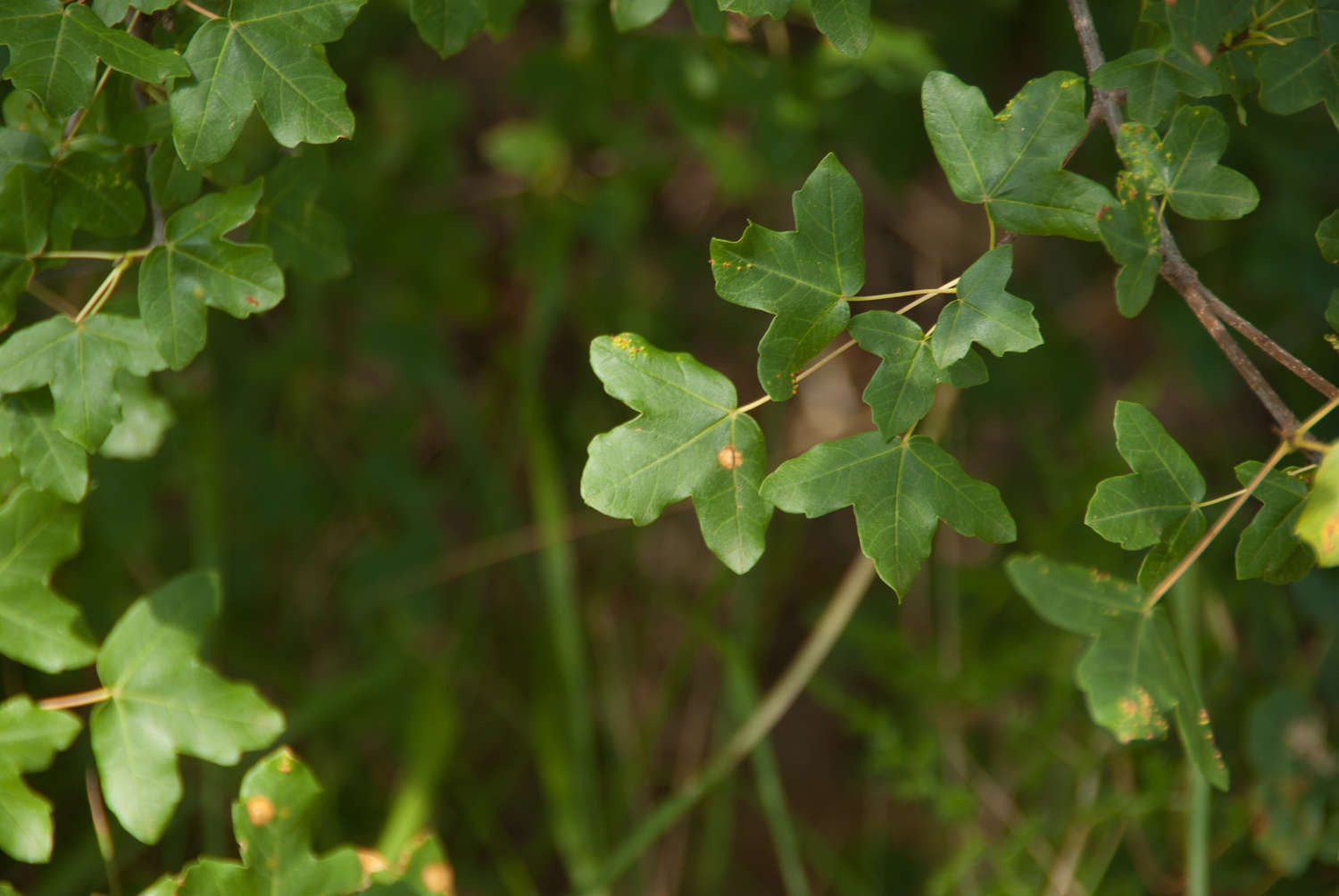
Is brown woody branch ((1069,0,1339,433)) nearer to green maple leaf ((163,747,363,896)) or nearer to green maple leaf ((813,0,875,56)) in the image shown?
green maple leaf ((813,0,875,56))

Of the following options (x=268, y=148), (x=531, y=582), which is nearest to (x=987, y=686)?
(x=531, y=582)

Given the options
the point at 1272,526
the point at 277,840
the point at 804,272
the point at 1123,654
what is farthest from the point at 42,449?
the point at 1272,526

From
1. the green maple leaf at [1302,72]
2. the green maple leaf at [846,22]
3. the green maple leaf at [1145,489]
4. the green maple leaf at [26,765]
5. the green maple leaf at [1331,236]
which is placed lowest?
the green maple leaf at [26,765]

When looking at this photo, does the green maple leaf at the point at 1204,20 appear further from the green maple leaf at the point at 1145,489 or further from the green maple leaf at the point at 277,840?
the green maple leaf at the point at 277,840

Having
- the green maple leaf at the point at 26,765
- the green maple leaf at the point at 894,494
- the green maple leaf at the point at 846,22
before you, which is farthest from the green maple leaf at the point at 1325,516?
the green maple leaf at the point at 26,765

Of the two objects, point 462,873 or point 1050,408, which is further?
point 1050,408

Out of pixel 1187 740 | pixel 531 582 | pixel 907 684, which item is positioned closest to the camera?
pixel 1187 740

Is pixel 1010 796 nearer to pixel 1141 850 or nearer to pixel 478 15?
pixel 1141 850
